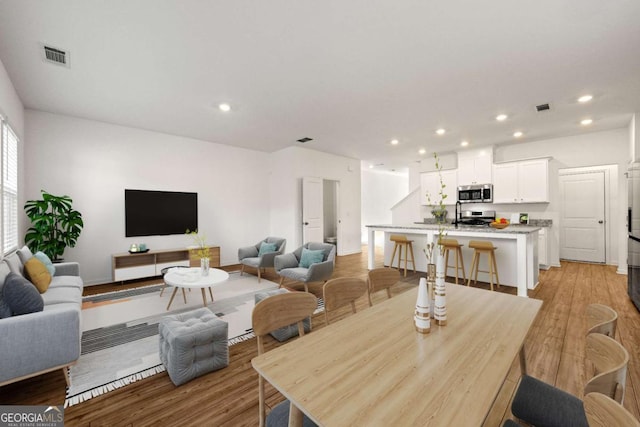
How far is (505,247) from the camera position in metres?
4.38

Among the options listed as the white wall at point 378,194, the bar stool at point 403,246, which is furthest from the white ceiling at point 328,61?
the white wall at point 378,194

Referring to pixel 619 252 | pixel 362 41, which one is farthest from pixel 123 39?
pixel 619 252

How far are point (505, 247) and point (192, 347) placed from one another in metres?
4.61

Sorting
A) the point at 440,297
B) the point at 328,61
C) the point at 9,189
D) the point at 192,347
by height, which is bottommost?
the point at 192,347

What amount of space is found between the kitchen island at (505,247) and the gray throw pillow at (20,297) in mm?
3951

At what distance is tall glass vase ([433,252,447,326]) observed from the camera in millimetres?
1395

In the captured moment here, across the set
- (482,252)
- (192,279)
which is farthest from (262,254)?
(482,252)

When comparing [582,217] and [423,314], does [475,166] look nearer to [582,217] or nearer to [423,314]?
[582,217]

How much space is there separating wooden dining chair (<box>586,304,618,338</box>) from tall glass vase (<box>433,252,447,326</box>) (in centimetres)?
56

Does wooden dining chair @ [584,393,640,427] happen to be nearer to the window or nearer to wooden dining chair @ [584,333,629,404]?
wooden dining chair @ [584,333,629,404]

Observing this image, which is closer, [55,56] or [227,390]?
[227,390]

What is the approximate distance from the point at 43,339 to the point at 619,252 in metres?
8.45

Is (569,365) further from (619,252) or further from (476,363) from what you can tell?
(619,252)

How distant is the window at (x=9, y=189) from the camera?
321cm
